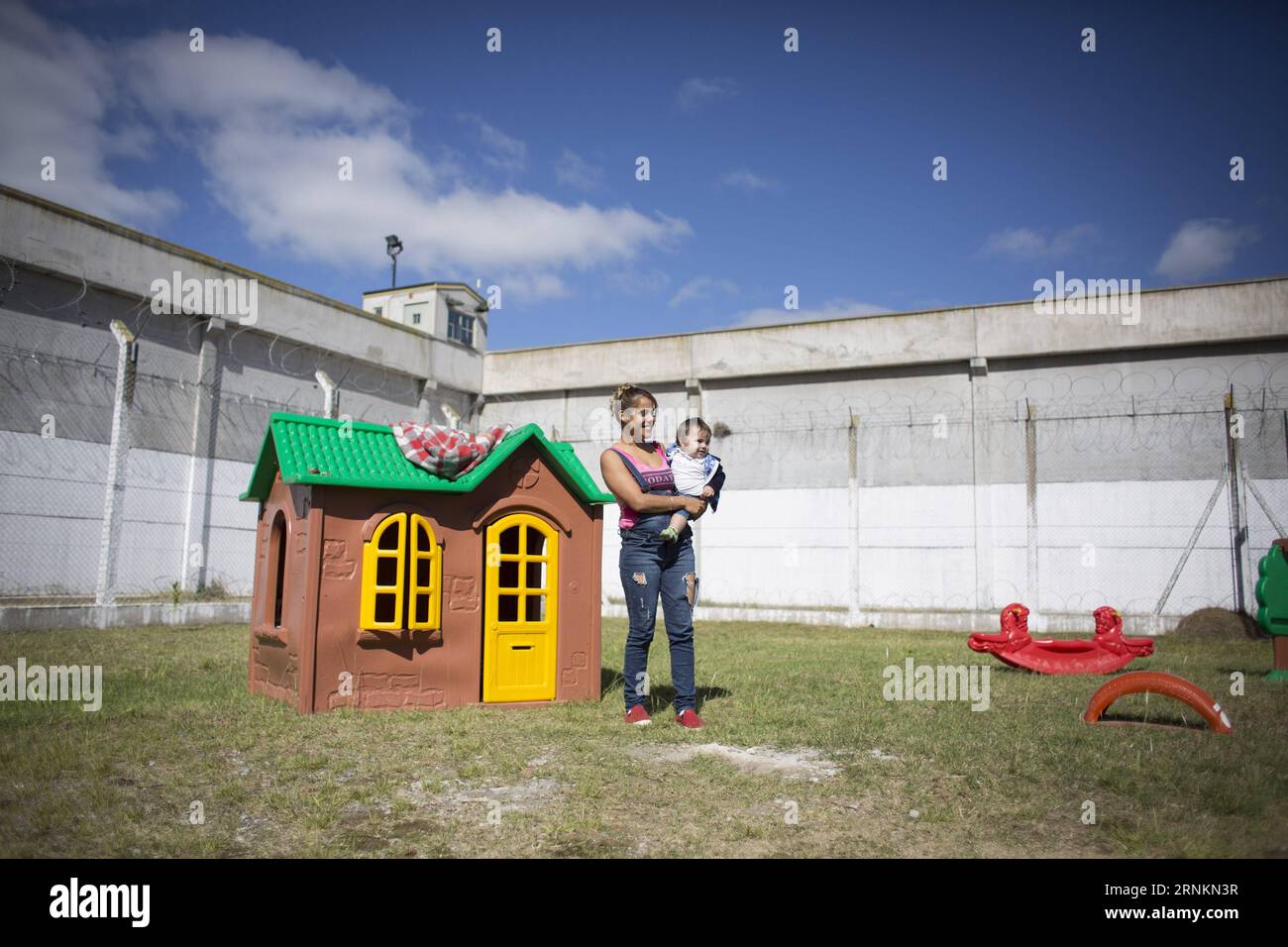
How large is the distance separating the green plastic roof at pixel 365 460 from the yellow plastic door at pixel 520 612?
0.40m

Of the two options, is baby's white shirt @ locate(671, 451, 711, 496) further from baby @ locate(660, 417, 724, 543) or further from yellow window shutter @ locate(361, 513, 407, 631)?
yellow window shutter @ locate(361, 513, 407, 631)

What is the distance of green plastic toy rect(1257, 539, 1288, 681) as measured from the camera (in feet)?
24.6

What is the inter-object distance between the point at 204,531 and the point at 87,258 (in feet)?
15.4

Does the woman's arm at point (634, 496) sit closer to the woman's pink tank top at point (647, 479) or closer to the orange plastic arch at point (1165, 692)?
the woman's pink tank top at point (647, 479)

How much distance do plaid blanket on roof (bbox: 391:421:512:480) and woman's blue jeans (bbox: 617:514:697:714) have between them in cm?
136

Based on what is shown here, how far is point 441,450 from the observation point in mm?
6023

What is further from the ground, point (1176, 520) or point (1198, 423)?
point (1198, 423)

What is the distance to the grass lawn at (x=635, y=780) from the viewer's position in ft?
10.2

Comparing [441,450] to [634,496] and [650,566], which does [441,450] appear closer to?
[634,496]

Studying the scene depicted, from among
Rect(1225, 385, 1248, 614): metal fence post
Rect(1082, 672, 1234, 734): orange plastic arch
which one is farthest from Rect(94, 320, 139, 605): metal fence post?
Rect(1225, 385, 1248, 614): metal fence post
